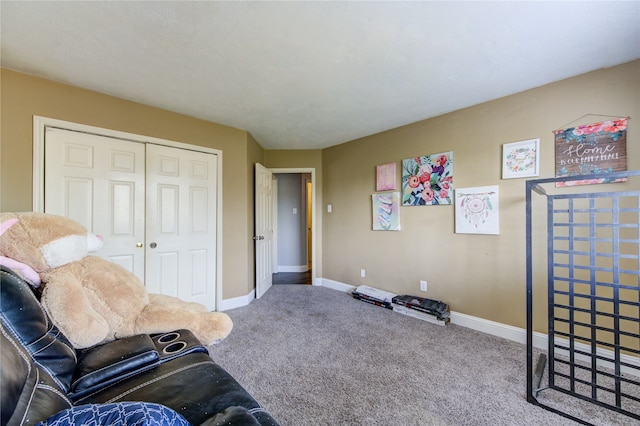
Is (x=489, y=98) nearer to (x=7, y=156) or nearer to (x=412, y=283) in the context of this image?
(x=412, y=283)

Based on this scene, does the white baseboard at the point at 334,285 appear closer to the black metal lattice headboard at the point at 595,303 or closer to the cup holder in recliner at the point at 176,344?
the black metal lattice headboard at the point at 595,303

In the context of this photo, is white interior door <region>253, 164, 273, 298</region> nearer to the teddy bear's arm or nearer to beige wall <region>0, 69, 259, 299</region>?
beige wall <region>0, 69, 259, 299</region>

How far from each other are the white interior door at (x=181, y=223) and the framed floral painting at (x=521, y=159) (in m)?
3.11

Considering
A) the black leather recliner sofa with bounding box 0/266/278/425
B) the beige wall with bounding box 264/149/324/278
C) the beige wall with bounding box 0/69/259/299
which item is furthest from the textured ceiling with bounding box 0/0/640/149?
the beige wall with bounding box 264/149/324/278

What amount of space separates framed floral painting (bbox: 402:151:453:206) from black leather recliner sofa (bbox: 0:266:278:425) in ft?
8.47

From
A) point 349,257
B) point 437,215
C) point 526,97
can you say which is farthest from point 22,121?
point 526,97

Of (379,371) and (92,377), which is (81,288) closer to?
(92,377)

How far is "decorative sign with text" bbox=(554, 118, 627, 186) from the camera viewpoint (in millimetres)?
1818

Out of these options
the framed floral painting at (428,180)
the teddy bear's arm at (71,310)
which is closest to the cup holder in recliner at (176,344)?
the teddy bear's arm at (71,310)

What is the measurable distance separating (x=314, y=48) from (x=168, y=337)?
1.98m

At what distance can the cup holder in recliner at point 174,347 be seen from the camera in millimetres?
1212

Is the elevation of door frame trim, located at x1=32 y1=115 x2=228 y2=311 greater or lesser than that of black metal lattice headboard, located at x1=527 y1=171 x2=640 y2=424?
greater

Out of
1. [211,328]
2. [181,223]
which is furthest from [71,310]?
[181,223]

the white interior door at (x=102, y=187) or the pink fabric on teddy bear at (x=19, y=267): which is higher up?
the white interior door at (x=102, y=187)
